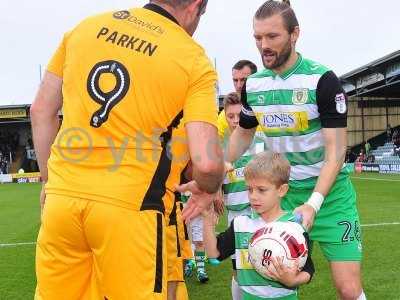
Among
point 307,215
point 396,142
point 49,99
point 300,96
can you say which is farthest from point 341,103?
point 396,142

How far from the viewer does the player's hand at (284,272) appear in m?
3.12

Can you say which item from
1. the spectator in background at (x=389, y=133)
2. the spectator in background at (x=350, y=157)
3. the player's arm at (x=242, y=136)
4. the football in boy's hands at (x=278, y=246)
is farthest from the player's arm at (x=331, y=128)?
the spectator in background at (x=389, y=133)

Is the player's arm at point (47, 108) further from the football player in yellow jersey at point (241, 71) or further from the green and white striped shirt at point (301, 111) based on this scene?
the football player in yellow jersey at point (241, 71)

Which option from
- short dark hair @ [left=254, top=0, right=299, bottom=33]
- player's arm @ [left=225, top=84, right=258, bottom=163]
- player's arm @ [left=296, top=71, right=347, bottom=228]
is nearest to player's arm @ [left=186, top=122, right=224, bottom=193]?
player's arm @ [left=296, top=71, right=347, bottom=228]

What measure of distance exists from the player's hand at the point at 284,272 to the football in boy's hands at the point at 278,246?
0.02 metres

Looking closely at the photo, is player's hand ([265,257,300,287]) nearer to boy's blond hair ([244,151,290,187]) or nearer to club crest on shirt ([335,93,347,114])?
boy's blond hair ([244,151,290,187])

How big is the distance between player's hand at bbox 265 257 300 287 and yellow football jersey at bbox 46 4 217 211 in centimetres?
77

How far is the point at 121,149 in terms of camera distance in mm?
2711

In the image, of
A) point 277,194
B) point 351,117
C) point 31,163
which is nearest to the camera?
point 277,194

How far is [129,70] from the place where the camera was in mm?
2693

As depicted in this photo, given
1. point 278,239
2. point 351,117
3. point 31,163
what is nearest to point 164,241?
point 278,239

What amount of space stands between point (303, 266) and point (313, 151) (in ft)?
3.64

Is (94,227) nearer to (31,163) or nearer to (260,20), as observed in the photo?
(260,20)

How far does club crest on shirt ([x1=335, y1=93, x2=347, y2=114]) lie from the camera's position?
3850 mm
